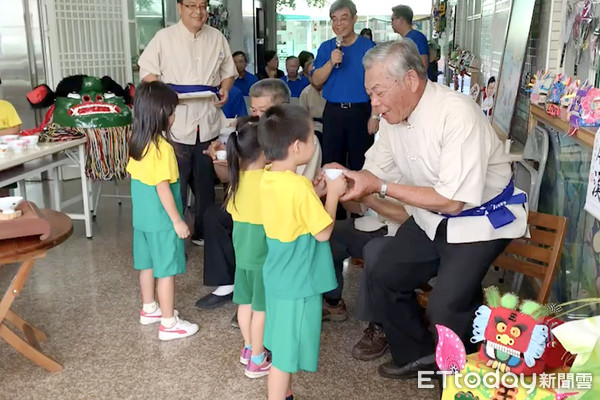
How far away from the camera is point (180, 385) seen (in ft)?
7.27

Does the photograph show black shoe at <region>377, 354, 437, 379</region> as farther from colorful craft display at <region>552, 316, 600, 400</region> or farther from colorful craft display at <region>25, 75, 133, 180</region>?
colorful craft display at <region>25, 75, 133, 180</region>

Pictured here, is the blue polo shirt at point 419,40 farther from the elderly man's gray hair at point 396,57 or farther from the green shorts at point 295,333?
the green shorts at point 295,333

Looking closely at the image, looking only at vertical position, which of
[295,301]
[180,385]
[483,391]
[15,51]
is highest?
[15,51]

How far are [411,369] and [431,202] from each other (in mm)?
694

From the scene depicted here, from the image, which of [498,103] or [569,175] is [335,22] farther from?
[569,175]

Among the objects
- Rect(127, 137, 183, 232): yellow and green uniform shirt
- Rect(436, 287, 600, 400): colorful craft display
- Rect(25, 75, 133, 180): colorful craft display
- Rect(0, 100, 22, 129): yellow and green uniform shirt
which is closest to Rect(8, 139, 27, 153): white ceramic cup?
Rect(0, 100, 22, 129): yellow and green uniform shirt

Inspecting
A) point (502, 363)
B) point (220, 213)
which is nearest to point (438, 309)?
point (502, 363)

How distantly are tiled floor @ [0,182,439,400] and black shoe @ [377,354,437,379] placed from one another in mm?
27

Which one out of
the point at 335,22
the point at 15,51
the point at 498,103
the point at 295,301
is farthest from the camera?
the point at 15,51

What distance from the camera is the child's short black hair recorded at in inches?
72.8

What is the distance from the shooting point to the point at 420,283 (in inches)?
86.4

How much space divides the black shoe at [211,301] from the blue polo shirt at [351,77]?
167 centimetres

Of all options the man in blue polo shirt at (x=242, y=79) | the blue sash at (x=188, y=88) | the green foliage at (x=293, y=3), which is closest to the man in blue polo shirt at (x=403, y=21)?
the man in blue polo shirt at (x=242, y=79)

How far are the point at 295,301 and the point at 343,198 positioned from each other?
38 centimetres
